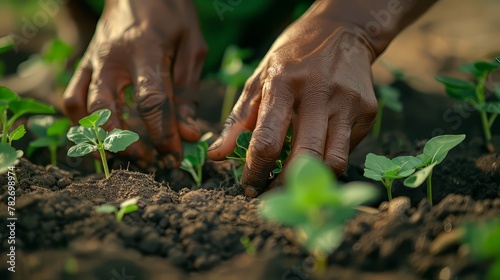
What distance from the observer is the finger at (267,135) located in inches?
48.1

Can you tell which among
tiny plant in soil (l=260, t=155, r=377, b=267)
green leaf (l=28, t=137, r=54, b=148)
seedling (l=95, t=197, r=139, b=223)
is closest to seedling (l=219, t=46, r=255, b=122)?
green leaf (l=28, t=137, r=54, b=148)

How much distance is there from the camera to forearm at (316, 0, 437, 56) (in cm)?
155

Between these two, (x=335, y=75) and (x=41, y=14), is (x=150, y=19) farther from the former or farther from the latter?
(x=41, y=14)

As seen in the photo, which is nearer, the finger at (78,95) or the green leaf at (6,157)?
the green leaf at (6,157)

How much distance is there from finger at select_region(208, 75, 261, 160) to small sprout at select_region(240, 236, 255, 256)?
1.36 feet

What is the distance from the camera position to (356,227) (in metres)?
0.95

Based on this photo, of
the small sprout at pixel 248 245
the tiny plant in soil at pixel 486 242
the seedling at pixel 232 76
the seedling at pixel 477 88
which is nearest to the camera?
the tiny plant in soil at pixel 486 242

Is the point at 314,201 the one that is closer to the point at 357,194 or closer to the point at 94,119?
the point at 357,194

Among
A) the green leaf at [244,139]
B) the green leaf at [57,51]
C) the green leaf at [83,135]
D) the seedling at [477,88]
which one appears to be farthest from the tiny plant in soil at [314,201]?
the green leaf at [57,51]

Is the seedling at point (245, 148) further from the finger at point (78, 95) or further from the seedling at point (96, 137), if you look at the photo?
the finger at point (78, 95)

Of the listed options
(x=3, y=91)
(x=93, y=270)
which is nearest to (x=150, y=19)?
(x=3, y=91)

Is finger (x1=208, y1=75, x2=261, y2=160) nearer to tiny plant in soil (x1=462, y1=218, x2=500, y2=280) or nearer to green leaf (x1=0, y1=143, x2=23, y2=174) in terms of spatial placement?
green leaf (x1=0, y1=143, x2=23, y2=174)

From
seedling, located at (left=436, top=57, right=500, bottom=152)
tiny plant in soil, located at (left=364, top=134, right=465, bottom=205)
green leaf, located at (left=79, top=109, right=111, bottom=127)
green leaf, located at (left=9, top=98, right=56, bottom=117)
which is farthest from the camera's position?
seedling, located at (left=436, top=57, right=500, bottom=152)

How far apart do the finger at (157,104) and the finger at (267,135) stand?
37cm
